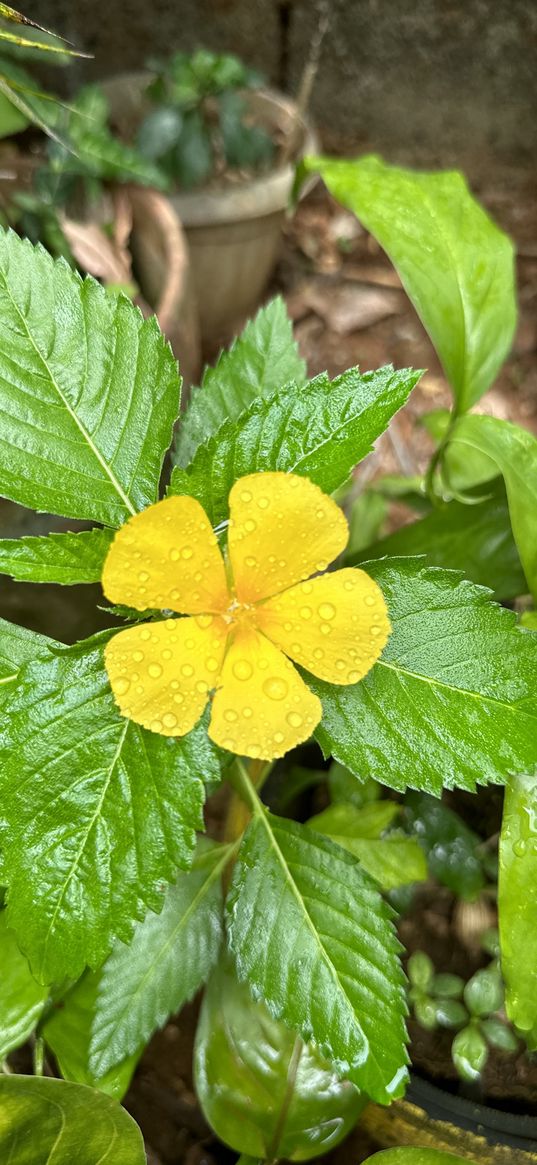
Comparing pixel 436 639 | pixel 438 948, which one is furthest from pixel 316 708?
pixel 438 948

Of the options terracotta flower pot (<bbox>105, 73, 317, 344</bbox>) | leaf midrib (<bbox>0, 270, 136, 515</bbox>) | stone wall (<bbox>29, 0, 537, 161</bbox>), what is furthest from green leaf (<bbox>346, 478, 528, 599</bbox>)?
stone wall (<bbox>29, 0, 537, 161</bbox>)

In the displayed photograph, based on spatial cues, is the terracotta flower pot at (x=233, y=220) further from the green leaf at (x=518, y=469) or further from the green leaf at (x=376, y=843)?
the green leaf at (x=376, y=843)

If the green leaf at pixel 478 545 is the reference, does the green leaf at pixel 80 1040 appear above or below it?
below

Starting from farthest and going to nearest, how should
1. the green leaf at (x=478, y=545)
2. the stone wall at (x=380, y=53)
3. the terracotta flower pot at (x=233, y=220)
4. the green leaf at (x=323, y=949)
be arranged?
the stone wall at (x=380, y=53), the terracotta flower pot at (x=233, y=220), the green leaf at (x=478, y=545), the green leaf at (x=323, y=949)

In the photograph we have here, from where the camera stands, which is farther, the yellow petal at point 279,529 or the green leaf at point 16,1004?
the green leaf at point 16,1004

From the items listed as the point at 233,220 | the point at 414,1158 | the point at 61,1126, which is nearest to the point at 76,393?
the point at 61,1126

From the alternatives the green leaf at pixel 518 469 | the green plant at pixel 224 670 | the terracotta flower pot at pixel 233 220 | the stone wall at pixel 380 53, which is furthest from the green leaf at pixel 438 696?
the stone wall at pixel 380 53
